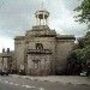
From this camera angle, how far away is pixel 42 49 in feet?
229

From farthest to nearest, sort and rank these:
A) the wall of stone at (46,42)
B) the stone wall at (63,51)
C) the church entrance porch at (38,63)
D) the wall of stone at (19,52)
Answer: the wall of stone at (19,52)
the stone wall at (63,51)
the wall of stone at (46,42)
the church entrance porch at (38,63)

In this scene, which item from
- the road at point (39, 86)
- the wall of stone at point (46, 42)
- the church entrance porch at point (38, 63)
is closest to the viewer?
the road at point (39, 86)

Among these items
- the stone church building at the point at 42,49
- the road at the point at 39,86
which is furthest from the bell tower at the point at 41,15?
the road at the point at 39,86

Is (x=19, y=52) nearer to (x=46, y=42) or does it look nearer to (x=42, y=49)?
(x=46, y=42)

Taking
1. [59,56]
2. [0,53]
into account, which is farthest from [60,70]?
[0,53]

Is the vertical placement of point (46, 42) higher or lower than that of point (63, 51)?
higher

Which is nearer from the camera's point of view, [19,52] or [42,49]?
[42,49]

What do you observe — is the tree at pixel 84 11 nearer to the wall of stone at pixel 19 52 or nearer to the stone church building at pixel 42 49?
the stone church building at pixel 42 49

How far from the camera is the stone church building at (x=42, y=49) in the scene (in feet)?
226

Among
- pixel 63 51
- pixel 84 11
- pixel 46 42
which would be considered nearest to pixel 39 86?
pixel 84 11

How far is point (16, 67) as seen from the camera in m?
80.3

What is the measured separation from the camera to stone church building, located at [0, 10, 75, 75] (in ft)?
226

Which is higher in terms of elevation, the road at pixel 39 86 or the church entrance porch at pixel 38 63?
the church entrance porch at pixel 38 63

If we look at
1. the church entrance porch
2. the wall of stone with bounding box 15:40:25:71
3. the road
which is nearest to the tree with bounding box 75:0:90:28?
the road
